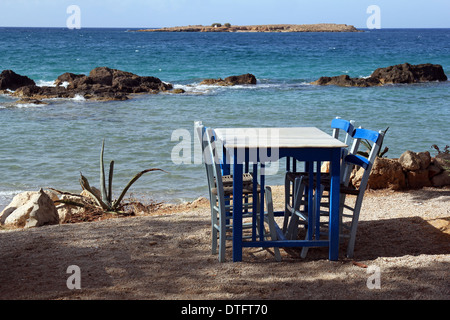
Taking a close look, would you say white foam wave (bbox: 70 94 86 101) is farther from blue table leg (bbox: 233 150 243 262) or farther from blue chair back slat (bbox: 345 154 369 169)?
blue table leg (bbox: 233 150 243 262)

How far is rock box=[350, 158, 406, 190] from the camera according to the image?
8.15 m

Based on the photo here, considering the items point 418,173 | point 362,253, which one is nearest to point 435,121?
point 418,173

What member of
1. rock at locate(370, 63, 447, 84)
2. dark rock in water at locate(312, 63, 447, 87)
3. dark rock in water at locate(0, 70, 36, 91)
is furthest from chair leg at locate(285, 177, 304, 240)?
rock at locate(370, 63, 447, 84)

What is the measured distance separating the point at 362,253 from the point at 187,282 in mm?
1829

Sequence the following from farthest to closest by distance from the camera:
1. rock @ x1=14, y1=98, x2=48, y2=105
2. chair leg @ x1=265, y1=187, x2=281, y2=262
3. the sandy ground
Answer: rock @ x1=14, y1=98, x2=48, y2=105, chair leg @ x1=265, y1=187, x2=281, y2=262, the sandy ground

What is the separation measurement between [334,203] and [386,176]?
11.8 feet

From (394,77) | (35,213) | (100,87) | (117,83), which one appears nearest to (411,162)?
(35,213)

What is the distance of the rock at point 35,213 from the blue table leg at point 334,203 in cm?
372

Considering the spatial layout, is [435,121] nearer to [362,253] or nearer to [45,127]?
[45,127]

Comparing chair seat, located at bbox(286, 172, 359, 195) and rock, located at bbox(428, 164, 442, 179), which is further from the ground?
chair seat, located at bbox(286, 172, 359, 195)

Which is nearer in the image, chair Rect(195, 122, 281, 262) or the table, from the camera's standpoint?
the table

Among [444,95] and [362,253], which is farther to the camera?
[444,95]

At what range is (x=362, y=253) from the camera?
5273 mm
